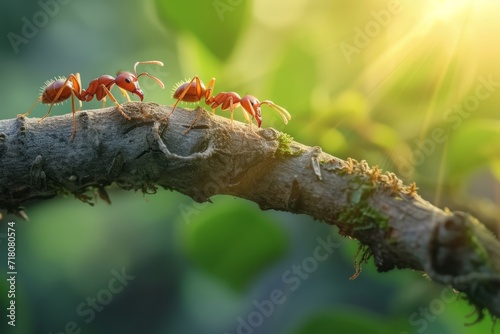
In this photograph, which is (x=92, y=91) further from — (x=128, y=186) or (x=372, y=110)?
(x=372, y=110)

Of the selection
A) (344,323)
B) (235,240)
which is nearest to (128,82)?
(235,240)

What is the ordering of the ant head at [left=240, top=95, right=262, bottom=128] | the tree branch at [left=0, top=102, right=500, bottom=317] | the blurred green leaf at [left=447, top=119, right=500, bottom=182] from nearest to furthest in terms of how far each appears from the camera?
the tree branch at [left=0, top=102, right=500, bottom=317], the ant head at [left=240, top=95, right=262, bottom=128], the blurred green leaf at [left=447, top=119, right=500, bottom=182]

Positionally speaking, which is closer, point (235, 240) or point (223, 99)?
point (223, 99)

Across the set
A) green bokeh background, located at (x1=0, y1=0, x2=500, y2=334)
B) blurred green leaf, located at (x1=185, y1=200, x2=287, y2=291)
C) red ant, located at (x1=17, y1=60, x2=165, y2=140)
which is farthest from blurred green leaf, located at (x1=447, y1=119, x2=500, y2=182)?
red ant, located at (x1=17, y1=60, x2=165, y2=140)

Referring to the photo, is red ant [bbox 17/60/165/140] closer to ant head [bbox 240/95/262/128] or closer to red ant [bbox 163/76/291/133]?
red ant [bbox 163/76/291/133]

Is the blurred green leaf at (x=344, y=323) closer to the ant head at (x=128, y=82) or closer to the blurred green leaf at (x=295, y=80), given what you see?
the blurred green leaf at (x=295, y=80)

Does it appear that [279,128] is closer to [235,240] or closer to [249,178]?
[235,240]
